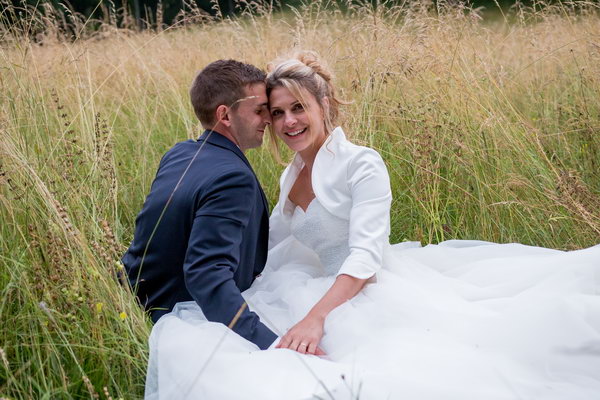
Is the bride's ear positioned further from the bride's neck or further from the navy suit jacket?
the navy suit jacket

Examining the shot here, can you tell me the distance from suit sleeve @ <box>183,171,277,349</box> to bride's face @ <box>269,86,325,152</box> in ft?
1.62

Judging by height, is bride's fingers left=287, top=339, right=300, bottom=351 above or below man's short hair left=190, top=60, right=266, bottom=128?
below

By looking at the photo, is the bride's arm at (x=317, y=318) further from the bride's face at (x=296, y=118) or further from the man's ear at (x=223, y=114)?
the man's ear at (x=223, y=114)

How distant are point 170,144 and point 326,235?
2306 mm

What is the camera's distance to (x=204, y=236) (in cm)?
265

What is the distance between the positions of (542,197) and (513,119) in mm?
1171

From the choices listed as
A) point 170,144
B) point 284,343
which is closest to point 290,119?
point 284,343

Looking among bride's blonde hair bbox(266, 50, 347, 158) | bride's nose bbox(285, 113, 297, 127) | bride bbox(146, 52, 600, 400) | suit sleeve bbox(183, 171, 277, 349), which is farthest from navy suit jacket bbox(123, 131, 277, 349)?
bride's blonde hair bbox(266, 50, 347, 158)

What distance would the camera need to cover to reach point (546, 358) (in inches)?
95.1

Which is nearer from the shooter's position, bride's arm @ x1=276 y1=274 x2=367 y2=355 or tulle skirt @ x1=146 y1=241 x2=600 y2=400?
tulle skirt @ x1=146 y1=241 x2=600 y2=400

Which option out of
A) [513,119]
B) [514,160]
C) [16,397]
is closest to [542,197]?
[514,160]

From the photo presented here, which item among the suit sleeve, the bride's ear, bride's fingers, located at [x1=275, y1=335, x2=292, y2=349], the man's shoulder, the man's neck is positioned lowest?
bride's fingers, located at [x1=275, y1=335, x2=292, y2=349]

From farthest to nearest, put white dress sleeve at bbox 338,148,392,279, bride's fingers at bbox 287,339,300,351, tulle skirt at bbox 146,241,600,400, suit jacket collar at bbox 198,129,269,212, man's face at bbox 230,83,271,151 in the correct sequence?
man's face at bbox 230,83,271,151 → suit jacket collar at bbox 198,129,269,212 → white dress sleeve at bbox 338,148,392,279 → bride's fingers at bbox 287,339,300,351 → tulle skirt at bbox 146,241,600,400

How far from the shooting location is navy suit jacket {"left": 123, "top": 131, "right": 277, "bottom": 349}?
2613 millimetres
